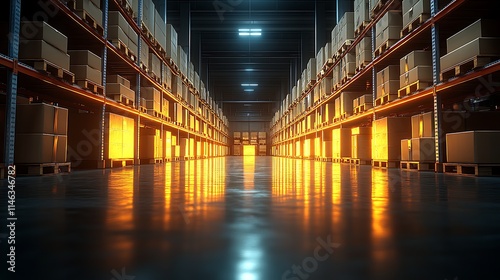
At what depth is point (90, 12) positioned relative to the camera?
18.5 ft

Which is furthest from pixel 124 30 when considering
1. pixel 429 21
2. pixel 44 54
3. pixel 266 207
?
pixel 266 207

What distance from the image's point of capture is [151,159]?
8992 millimetres

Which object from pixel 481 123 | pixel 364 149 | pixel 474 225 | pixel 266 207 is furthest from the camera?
pixel 364 149

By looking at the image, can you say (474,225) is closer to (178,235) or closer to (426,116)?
(178,235)

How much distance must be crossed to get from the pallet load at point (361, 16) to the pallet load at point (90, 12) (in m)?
5.90

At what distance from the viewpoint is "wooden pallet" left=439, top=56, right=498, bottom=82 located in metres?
4.35

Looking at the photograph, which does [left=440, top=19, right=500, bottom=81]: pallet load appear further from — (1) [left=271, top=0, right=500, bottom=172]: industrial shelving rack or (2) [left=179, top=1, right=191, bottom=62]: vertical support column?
(2) [left=179, top=1, right=191, bottom=62]: vertical support column

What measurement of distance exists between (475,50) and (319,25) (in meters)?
→ 10.6

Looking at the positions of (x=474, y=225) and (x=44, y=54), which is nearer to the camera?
(x=474, y=225)

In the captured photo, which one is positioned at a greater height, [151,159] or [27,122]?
[27,122]

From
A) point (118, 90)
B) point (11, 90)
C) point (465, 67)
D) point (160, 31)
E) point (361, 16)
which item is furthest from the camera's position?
point (160, 31)

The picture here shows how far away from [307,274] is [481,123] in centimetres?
565

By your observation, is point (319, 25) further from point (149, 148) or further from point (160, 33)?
point (149, 148)

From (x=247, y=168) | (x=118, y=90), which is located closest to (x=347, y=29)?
(x=247, y=168)
